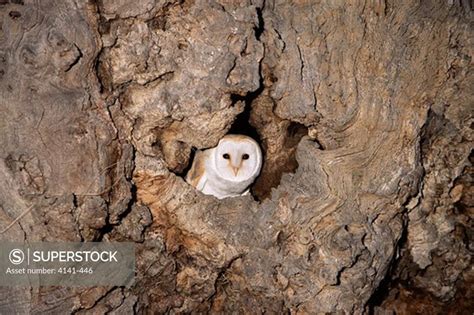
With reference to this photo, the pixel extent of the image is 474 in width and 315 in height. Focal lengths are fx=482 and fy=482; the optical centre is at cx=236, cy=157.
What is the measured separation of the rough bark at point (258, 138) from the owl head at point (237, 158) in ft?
0.28

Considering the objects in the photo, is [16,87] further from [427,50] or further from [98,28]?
[427,50]

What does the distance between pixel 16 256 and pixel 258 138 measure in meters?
1.27

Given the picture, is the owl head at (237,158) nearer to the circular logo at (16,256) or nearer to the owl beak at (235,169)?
the owl beak at (235,169)

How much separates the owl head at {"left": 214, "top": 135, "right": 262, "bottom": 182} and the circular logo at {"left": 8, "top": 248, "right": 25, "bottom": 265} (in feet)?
3.39

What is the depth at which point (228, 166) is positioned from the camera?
246cm

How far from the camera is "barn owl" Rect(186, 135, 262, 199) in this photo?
95.0 inches

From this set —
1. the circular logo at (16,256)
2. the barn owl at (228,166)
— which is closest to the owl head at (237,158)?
the barn owl at (228,166)

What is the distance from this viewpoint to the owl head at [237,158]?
2404mm

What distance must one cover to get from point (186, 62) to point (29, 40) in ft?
1.92

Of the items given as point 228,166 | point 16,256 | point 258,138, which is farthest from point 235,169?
point 16,256

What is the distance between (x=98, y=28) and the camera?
1.83 meters

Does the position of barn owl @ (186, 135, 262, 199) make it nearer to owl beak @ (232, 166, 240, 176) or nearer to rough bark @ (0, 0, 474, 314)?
owl beak @ (232, 166, 240, 176)

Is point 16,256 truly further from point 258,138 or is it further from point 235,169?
point 258,138

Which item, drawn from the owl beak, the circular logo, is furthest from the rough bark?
the owl beak
